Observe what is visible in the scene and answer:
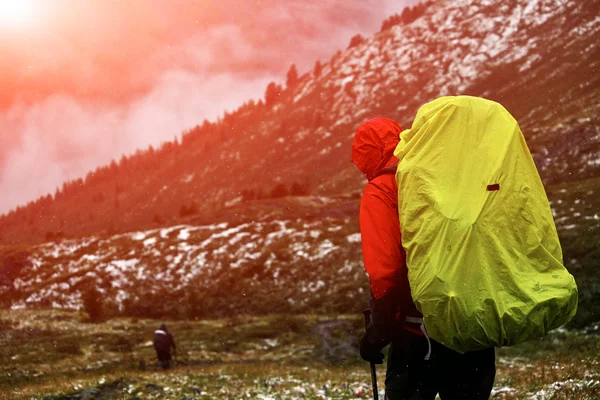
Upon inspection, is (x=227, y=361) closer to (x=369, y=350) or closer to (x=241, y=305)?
(x=241, y=305)

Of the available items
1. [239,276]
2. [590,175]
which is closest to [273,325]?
[239,276]

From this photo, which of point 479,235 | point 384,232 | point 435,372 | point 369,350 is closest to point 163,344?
point 369,350

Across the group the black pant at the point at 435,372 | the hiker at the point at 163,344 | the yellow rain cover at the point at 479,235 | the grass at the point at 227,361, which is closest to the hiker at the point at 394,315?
the black pant at the point at 435,372

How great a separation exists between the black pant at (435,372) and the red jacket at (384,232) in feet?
0.73

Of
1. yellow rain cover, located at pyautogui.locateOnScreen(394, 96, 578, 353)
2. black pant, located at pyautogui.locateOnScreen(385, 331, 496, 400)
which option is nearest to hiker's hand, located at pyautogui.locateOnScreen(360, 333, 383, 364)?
black pant, located at pyautogui.locateOnScreen(385, 331, 496, 400)

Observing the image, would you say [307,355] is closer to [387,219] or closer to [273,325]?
[273,325]

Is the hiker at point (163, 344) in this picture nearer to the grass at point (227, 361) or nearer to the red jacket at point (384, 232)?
the grass at point (227, 361)

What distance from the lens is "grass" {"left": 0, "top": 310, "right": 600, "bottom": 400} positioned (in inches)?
485

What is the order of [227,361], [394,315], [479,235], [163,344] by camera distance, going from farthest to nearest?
[227,361]
[163,344]
[394,315]
[479,235]

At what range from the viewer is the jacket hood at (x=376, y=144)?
462cm

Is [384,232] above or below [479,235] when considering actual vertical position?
above

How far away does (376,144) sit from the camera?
15.2ft

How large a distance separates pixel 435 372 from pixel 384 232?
4.18 feet

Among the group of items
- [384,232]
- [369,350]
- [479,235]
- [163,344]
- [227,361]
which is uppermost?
[384,232]
